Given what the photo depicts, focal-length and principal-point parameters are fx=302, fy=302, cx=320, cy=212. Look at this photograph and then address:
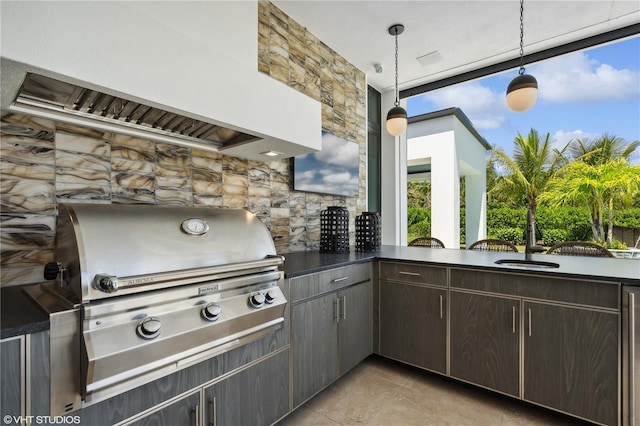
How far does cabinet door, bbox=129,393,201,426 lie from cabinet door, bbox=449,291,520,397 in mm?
1654

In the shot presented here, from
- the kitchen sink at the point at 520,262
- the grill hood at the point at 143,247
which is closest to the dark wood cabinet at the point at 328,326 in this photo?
Answer: the grill hood at the point at 143,247

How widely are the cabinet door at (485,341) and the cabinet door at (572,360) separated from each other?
0.24ft

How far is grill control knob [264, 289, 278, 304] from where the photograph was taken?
1.51 meters

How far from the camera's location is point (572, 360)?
1671mm

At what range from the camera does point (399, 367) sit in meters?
2.45

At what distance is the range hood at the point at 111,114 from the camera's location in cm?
115

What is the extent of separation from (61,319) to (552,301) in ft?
7.52

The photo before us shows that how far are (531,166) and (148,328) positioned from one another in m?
8.82

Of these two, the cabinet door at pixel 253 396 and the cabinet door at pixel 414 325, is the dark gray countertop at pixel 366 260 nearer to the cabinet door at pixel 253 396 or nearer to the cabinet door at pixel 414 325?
the cabinet door at pixel 414 325

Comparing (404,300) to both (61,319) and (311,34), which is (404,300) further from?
(311,34)

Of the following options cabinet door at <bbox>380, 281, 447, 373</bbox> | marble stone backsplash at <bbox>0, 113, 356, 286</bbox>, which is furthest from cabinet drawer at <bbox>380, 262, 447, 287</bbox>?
marble stone backsplash at <bbox>0, 113, 356, 286</bbox>

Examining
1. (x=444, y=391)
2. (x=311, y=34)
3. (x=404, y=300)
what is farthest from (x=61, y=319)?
(x=311, y=34)

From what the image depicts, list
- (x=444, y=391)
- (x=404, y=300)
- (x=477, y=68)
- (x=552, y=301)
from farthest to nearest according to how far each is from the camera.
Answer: (x=477, y=68) < (x=404, y=300) < (x=444, y=391) < (x=552, y=301)

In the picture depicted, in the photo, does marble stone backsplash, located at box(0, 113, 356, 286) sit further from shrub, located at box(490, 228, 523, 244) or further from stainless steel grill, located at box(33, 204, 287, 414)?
shrub, located at box(490, 228, 523, 244)
